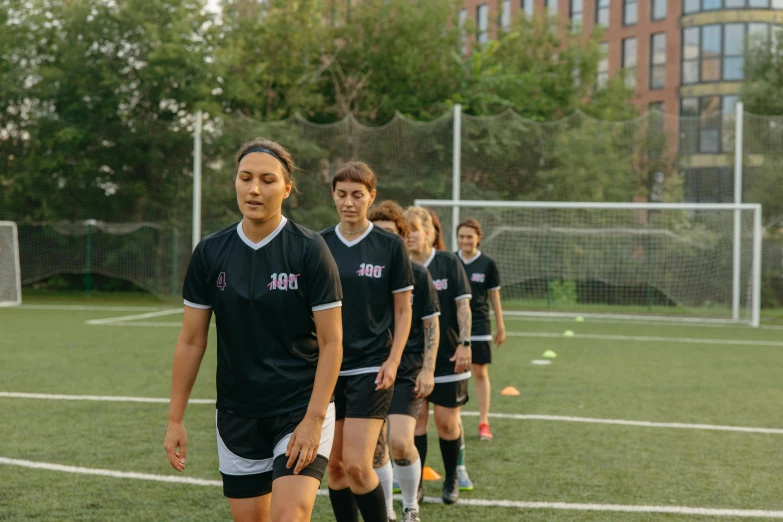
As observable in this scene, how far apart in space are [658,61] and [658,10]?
7.94 ft

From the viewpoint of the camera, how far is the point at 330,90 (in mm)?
32250

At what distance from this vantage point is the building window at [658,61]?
143 feet

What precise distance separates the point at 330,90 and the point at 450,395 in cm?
2743

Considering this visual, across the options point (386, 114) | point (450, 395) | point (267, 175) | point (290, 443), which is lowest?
point (450, 395)

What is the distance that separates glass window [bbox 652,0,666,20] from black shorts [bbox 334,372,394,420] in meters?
42.9

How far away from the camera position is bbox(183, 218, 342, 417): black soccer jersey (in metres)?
3.18

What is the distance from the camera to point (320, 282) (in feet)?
10.4

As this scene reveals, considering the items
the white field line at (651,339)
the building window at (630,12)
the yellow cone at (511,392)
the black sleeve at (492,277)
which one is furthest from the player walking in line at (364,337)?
the building window at (630,12)

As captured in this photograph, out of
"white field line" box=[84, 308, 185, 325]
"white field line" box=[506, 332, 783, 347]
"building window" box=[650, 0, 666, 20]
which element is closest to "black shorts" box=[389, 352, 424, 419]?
"white field line" box=[506, 332, 783, 347]

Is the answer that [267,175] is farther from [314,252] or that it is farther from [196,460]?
[196,460]

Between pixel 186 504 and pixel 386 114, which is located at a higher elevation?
pixel 386 114

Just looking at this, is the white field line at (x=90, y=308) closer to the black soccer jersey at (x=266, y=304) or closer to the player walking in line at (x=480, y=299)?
the player walking in line at (x=480, y=299)

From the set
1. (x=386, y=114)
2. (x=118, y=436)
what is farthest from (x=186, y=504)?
(x=386, y=114)

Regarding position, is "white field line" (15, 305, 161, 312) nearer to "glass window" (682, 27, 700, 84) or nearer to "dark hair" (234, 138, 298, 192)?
"dark hair" (234, 138, 298, 192)
